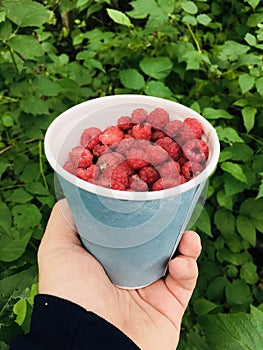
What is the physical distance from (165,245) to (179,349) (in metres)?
0.47

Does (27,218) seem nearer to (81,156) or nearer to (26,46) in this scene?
(26,46)

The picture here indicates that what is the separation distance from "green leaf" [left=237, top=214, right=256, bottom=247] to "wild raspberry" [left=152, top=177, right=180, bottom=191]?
697mm

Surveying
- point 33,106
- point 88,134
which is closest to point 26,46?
point 33,106

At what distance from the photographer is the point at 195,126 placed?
0.83 metres

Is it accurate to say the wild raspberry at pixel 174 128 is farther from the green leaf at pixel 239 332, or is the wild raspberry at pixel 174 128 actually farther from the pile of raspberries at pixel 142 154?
the green leaf at pixel 239 332

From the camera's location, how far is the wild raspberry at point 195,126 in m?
0.82

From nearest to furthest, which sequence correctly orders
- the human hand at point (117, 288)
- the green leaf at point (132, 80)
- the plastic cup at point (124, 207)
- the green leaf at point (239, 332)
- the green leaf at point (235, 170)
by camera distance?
1. the plastic cup at point (124, 207)
2. the human hand at point (117, 288)
3. the green leaf at point (239, 332)
4. the green leaf at point (235, 170)
5. the green leaf at point (132, 80)

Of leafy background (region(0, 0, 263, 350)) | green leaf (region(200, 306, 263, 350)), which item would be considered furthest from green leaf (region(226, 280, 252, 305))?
green leaf (region(200, 306, 263, 350))

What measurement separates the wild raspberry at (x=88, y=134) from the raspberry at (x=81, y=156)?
0.08 feet

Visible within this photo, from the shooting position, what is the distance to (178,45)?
1469 millimetres

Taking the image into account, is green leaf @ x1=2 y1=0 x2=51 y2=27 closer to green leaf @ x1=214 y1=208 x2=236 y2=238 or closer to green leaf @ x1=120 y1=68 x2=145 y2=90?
green leaf @ x1=120 y1=68 x2=145 y2=90

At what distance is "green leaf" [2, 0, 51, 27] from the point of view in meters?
1.17

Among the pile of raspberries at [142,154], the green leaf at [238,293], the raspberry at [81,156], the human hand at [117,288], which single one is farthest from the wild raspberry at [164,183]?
the green leaf at [238,293]

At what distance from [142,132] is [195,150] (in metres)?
0.09
